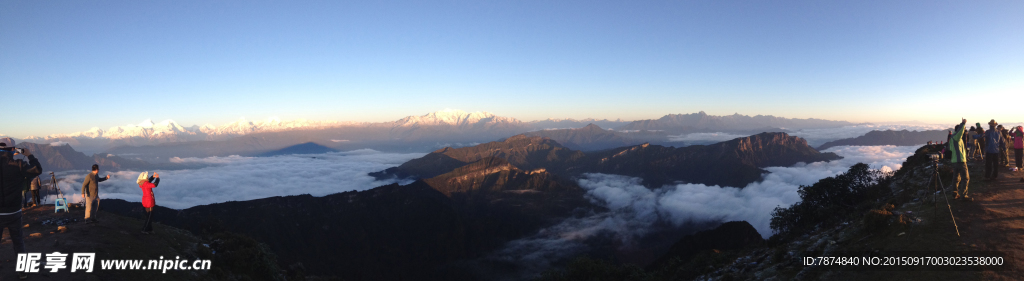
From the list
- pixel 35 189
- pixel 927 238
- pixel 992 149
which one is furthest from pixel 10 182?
pixel 992 149

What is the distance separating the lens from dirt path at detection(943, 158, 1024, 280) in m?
10.8

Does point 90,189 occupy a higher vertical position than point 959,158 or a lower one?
lower

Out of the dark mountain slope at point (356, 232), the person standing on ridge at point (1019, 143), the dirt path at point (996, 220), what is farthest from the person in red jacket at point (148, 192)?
the dark mountain slope at point (356, 232)

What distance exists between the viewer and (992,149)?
18938 mm

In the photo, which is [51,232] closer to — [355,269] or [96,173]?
[96,173]

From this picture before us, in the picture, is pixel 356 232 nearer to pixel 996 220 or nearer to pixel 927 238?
pixel 927 238

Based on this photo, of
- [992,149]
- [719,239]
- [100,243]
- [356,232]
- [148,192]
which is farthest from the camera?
[356,232]

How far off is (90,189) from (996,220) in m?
40.0

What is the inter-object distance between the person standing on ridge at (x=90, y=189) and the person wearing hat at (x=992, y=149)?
44141 millimetres

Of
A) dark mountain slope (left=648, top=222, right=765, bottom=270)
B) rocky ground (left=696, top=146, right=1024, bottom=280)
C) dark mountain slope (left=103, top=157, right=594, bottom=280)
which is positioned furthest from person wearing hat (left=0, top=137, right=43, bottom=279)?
dark mountain slope (left=103, top=157, right=594, bottom=280)

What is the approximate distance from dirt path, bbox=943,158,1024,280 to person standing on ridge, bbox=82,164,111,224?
1365 inches

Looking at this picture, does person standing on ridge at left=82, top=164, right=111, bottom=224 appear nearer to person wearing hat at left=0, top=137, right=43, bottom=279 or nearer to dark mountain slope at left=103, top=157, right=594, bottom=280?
person wearing hat at left=0, top=137, right=43, bottom=279

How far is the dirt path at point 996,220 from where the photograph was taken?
10755 millimetres

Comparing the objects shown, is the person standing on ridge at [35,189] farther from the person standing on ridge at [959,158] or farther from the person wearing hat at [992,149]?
the person wearing hat at [992,149]
